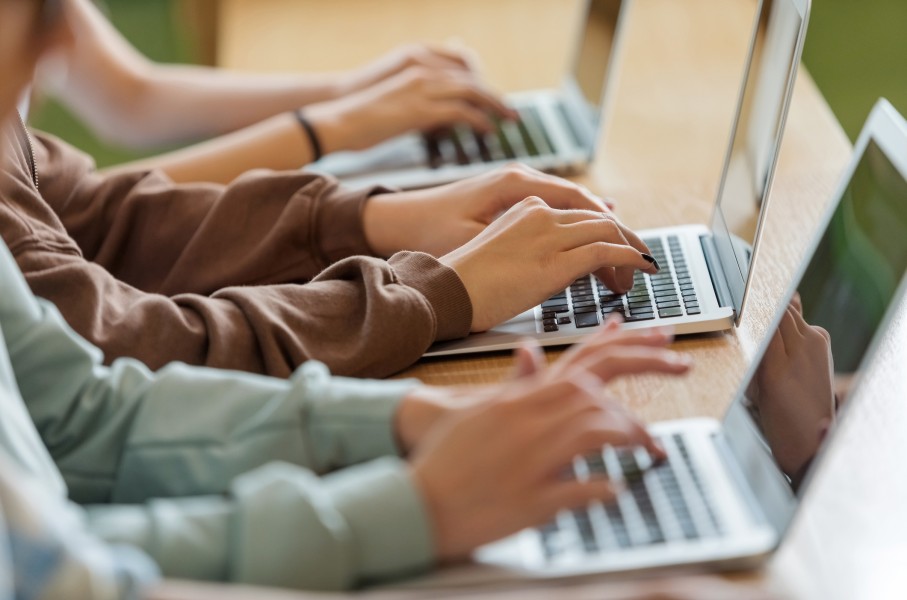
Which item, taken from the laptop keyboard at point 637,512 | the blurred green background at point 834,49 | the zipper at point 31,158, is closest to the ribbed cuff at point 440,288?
the laptop keyboard at point 637,512

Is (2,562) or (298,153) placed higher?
(2,562)

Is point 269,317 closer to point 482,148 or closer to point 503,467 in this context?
point 503,467

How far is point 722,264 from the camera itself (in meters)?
1.02

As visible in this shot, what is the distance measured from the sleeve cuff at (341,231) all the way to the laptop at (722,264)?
16 centimetres

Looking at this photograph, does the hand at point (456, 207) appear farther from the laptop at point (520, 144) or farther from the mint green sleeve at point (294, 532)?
the mint green sleeve at point (294, 532)

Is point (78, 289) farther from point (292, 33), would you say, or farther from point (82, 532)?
point (292, 33)

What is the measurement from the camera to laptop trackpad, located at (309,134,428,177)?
1395 mm

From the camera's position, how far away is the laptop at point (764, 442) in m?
0.65

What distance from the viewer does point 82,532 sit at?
62 cm

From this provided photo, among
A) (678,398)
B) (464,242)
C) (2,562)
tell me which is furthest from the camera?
(464,242)

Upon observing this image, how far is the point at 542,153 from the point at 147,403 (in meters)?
0.77

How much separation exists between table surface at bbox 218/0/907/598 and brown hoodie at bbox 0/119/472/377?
6 centimetres

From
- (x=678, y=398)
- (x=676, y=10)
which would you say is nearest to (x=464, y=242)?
(x=678, y=398)

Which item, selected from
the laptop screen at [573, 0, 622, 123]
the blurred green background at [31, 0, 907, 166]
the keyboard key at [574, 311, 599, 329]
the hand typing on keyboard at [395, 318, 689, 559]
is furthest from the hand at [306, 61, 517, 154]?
the blurred green background at [31, 0, 907, 166]
